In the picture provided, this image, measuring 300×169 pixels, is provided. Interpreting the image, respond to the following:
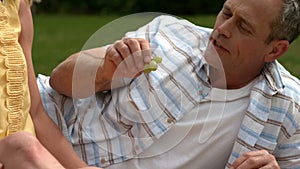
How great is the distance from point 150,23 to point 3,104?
2.19 feet

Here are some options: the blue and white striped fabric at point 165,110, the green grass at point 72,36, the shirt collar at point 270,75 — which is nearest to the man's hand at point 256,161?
the blue and white striped fabric at point 165,110

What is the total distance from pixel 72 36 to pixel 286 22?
645 centimetres

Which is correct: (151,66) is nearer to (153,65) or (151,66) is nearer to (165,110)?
(153,65)

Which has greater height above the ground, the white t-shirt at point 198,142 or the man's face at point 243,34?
the man's face at point 243,34

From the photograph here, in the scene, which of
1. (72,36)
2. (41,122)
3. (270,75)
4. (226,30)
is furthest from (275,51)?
(72,36)

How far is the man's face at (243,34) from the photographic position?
8.38ft

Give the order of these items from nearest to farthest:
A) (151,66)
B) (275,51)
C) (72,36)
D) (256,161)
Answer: (256,161)
(151,66)
(275,51)
(72,36)

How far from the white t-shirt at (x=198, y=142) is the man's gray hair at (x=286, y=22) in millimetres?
275

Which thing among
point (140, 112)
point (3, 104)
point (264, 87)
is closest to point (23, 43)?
point (3, 104)

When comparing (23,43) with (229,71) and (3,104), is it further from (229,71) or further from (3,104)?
(229,71)

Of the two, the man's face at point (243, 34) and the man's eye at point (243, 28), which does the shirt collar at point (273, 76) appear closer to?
the man's face at point (243, 34)

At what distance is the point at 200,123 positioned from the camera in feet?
8.38

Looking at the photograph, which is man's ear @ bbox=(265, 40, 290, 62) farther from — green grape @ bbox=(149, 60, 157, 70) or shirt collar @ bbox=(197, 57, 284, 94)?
green grape @ bbox=(149, 60, 157, 70)

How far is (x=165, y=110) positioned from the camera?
102 inches
